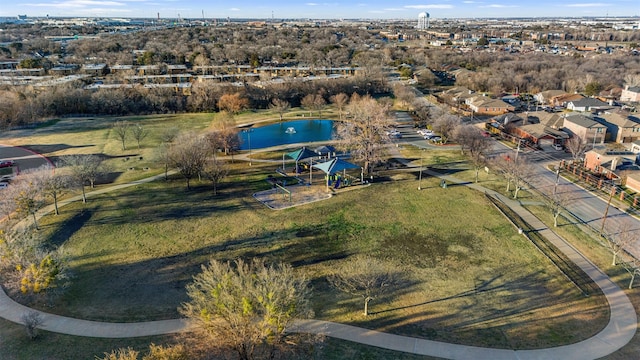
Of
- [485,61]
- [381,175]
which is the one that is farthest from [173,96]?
[485,61]

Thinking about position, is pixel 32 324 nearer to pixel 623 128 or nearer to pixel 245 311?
pixel 245 311

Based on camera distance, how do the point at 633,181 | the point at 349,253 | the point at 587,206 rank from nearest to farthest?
1. the point at 349,253
2. the point at 587,206
3. the point at 633,181

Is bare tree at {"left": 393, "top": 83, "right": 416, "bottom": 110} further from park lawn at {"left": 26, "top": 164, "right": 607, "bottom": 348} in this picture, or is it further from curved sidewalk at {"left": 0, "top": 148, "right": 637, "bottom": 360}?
curved sidewalk at {"left": 0, "top": 148, "right": 637, "bottom": 360}

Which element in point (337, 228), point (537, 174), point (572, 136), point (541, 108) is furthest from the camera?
point (541, 108)

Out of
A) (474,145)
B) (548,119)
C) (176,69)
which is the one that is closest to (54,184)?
(474,145)

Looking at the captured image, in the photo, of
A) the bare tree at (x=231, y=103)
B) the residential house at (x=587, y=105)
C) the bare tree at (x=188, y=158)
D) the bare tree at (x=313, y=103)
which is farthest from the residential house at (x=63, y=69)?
the residential house at (x=587, y=105)

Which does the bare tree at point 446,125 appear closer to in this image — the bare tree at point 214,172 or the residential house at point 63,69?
the bare tree at point 214,172

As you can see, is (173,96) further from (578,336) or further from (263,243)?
(578,336)
